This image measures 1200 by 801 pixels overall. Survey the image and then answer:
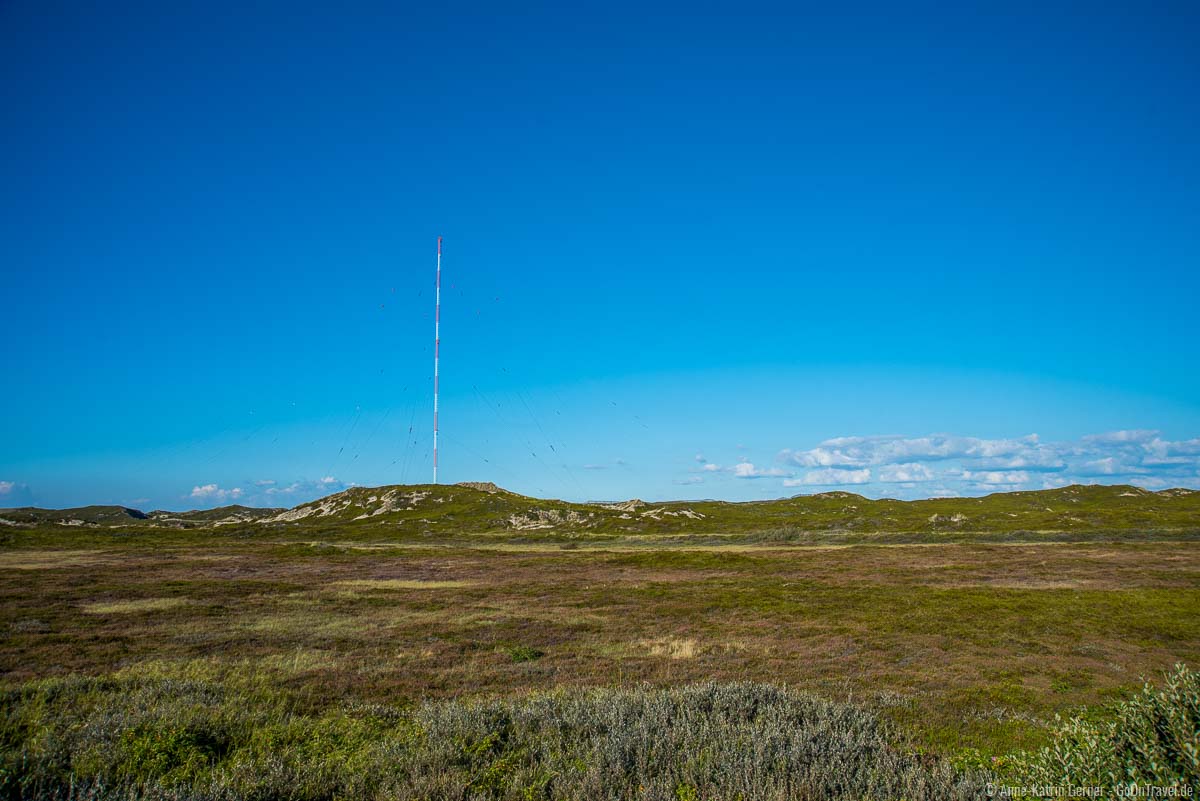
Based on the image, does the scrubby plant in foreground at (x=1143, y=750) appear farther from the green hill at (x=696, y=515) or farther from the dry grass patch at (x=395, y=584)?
the green hill at (x=696, y=515)

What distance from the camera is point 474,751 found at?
870 cm

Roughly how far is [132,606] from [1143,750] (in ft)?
118

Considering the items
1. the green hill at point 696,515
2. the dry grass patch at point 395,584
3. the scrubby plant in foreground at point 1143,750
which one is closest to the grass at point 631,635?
the dry grass patch at point 395,584

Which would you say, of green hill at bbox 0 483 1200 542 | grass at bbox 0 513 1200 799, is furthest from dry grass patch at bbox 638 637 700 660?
green hill at bbox 0 483 1200 542

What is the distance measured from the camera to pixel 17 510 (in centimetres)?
14050

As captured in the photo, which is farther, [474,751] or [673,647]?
[673,647]

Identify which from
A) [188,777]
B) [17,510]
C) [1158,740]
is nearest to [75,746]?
[188,777]

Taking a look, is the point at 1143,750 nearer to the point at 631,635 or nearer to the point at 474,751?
the point at 474,751

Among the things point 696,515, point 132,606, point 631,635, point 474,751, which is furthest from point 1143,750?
point 696,515

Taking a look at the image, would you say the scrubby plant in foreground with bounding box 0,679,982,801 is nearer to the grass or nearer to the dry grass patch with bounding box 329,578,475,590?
the grass

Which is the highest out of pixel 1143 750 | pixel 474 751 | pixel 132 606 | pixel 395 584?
pixel 1143 750

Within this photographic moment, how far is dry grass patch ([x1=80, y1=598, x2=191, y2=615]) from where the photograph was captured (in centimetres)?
2725

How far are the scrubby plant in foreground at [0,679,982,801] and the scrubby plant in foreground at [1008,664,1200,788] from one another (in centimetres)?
127

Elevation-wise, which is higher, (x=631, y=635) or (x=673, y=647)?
(x=673, y=647)
